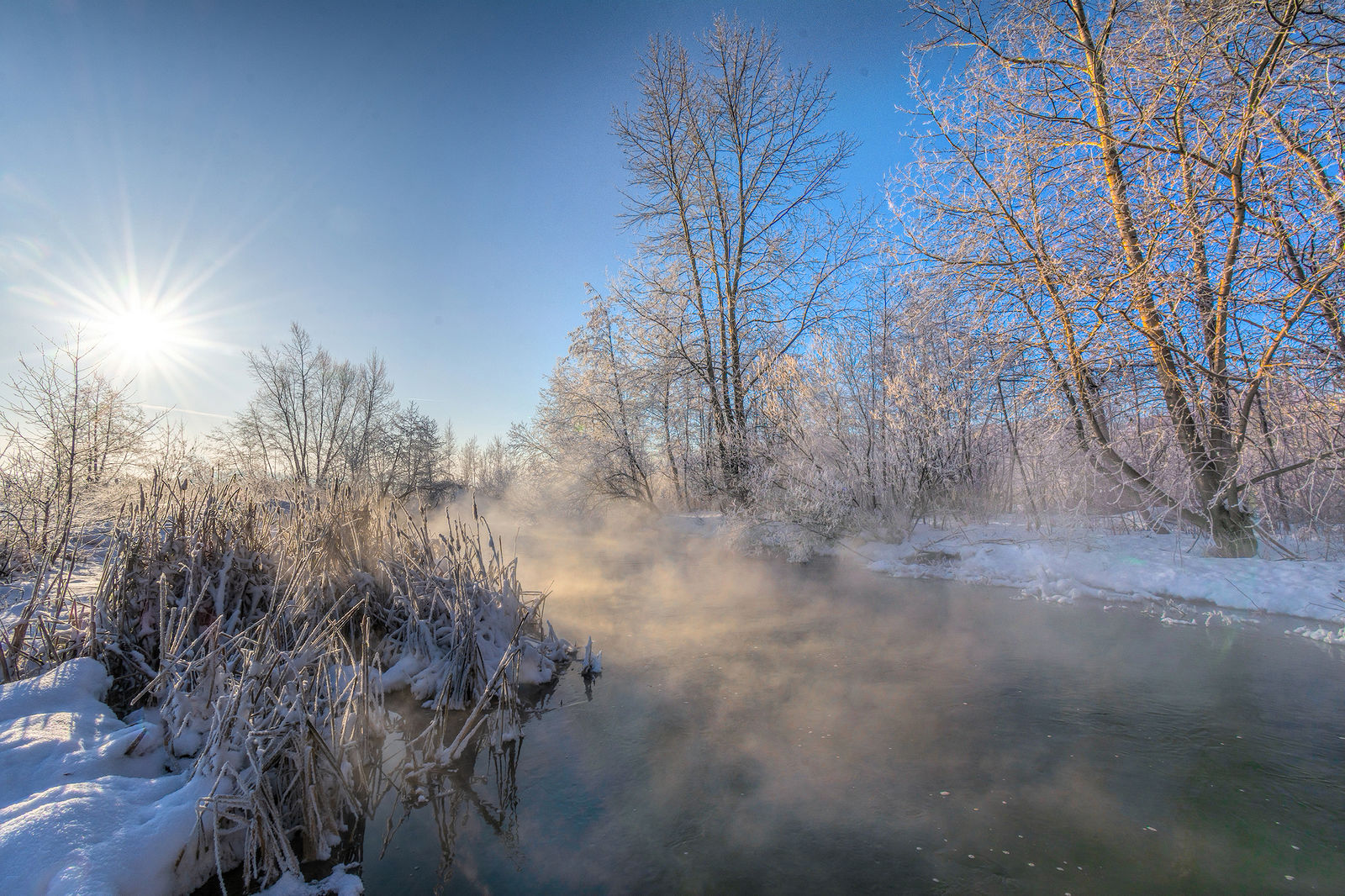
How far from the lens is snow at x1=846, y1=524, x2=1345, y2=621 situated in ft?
18.6

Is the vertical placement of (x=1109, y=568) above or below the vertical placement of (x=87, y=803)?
→ below

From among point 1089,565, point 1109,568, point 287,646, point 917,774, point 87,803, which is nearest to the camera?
point 87,803

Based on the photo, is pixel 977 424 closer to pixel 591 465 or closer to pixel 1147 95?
pixel 1147 95

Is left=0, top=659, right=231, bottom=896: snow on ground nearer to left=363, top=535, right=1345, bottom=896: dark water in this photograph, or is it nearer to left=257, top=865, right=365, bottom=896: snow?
left=257, top=865, right=365, bottom=896: snow

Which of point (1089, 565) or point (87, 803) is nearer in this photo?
point (87, 803)

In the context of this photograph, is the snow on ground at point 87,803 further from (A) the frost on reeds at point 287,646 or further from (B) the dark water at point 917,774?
(B) the dark water at point 917,774

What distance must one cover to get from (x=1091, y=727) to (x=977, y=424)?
9118 mm

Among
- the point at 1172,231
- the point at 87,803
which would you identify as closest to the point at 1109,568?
the point at 1172,231

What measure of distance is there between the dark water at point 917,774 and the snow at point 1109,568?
718mm

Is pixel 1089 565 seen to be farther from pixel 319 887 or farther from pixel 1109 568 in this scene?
pixel 319 887

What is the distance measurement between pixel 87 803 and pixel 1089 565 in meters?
9.49

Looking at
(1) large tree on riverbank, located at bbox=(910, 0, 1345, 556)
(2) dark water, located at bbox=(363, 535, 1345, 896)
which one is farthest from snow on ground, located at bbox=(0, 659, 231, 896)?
(1) large tree on riverbank, located at bbox=(910, 0, 1345, 556)

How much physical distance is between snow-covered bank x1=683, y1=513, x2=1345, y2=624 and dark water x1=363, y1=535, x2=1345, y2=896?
2.27ft

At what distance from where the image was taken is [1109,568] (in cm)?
Answer: 713
